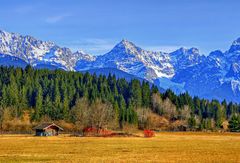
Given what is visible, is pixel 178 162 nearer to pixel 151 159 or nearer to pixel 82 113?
pixel 151 159

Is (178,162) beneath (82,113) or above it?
beneath

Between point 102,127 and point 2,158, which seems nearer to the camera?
point 2,158

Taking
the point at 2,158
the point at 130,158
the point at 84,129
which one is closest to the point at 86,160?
the point at 130,158

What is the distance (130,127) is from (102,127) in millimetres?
15077

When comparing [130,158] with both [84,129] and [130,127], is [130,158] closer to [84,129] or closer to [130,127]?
[84,129]

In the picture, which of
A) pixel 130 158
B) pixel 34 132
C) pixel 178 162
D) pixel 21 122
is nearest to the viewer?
pixel 178 162

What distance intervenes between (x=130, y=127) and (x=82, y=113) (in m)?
20.1

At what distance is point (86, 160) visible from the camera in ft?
204

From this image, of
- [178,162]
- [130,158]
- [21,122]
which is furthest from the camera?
[21,122]

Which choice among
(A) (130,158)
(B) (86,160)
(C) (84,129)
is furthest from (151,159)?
(C) (84,129)

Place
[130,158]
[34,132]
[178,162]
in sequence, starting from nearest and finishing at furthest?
[178,162]
[130,158]
[34,132]

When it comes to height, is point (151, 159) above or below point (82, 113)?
below

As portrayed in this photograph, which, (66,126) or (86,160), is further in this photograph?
(66,126)

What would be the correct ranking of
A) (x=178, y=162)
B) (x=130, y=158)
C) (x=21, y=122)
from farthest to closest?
(x=21, y=122) → (x=130, y=158) → (x=178, y=162)
